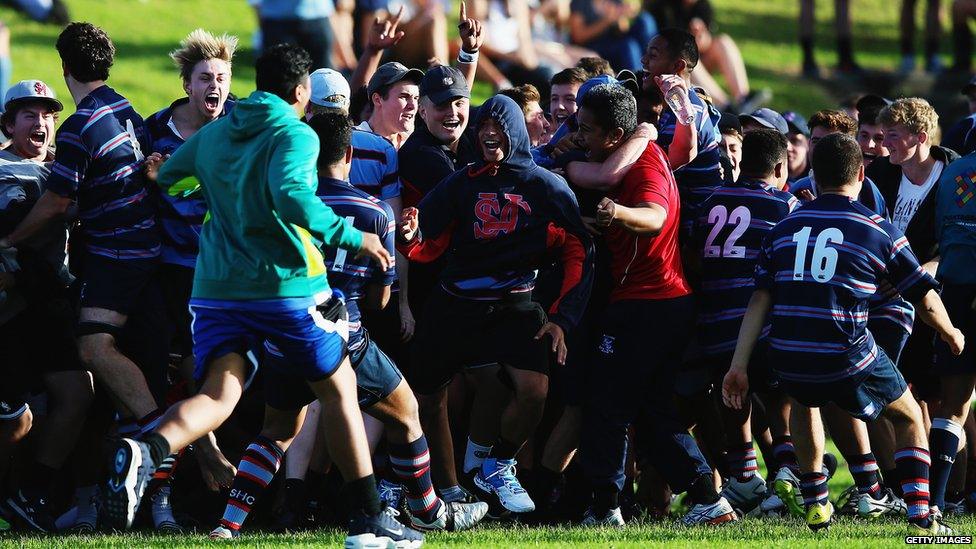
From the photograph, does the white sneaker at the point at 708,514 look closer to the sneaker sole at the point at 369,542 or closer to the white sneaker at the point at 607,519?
the white sneaker at the point at 607,519

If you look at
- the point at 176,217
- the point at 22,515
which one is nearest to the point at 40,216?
the point at 176,217

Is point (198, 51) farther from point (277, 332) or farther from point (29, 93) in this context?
point (277, 332)

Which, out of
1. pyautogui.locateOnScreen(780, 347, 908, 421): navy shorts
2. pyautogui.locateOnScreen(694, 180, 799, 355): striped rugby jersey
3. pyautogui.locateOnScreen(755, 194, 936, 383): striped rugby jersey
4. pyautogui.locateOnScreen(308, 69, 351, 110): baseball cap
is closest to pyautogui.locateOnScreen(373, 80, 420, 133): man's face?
pyautogui.locateOnScreen(308, 69, 351, 110): baseball cap

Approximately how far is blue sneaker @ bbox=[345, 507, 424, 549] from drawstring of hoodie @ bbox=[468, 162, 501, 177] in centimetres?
192

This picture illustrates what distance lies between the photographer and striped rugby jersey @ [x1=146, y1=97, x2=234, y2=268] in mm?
7520

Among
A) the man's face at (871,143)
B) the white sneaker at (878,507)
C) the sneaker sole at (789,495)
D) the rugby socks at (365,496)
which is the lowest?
the white sneaker at (878,507)

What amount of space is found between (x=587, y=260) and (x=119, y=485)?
274 centimetres

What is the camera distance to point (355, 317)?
6633mm

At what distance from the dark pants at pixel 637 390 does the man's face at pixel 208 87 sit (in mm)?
2469

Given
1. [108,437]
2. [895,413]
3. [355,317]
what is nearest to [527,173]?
[355,317]

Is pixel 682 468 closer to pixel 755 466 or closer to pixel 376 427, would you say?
pixel 755 466

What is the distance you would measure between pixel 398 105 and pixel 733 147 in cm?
210

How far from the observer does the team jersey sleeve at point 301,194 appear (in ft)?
18.5

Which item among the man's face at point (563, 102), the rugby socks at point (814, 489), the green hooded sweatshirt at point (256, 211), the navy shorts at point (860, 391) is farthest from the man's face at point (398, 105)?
the rugby socks at point (814, 489)
